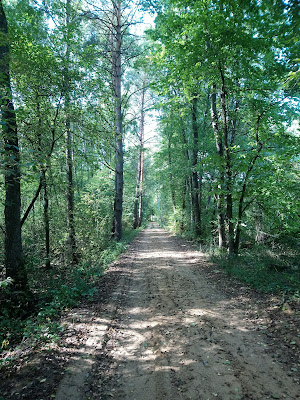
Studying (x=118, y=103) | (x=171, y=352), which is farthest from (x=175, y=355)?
(x=118, y=103)

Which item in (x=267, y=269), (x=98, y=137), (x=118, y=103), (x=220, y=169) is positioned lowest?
(x=267, y=269)

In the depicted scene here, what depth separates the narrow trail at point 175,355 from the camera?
284 centimetres

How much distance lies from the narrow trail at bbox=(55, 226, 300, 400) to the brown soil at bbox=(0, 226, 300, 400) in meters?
0.01

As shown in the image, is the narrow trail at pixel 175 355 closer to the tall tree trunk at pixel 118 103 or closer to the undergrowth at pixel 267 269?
the undergrowth at pixel 267 269

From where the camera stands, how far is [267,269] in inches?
278

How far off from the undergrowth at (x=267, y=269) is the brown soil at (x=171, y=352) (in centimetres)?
49

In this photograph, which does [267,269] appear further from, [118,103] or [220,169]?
[118,103]

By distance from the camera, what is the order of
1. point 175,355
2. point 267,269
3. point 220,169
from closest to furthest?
point 175,355, point 267,269, point 220,169

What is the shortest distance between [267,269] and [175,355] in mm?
4907

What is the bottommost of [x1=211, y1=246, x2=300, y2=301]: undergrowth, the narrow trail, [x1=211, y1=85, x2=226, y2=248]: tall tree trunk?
the narrow trail

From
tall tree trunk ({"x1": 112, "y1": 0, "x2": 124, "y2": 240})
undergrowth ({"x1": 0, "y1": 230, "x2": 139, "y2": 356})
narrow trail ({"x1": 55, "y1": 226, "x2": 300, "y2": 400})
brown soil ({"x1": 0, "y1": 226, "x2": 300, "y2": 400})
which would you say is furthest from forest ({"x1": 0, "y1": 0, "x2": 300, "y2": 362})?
tall tree trunk ({"x1": 112, "y1": 0, "x2": 124, "y2": 240})

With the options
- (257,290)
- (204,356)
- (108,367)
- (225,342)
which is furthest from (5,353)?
(257,290)

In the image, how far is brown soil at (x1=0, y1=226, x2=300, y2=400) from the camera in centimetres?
285

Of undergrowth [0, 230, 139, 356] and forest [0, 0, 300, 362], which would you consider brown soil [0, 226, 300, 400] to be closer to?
undergrowth [0, 230, 139, 356]
